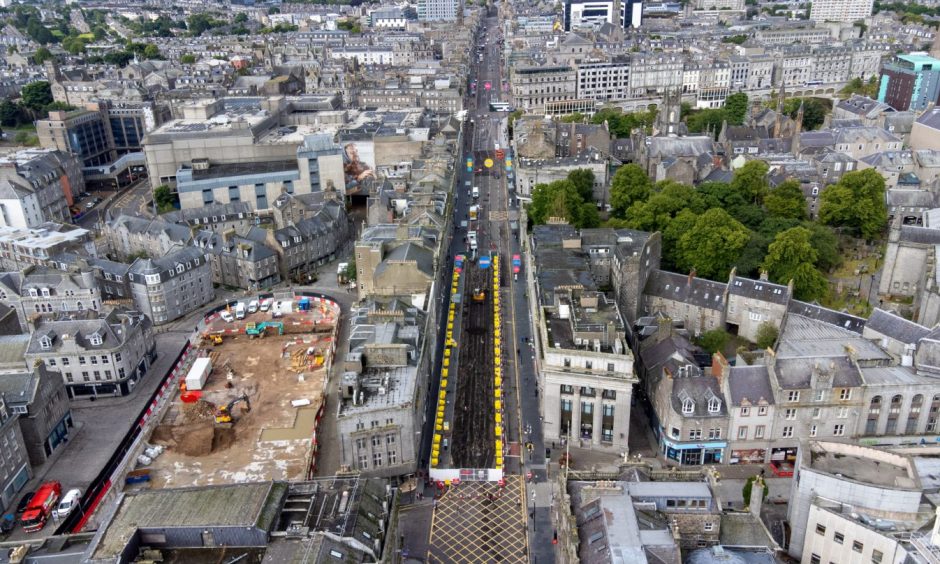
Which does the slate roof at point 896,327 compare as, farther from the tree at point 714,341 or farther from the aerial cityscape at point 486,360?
the tree at point 714,341

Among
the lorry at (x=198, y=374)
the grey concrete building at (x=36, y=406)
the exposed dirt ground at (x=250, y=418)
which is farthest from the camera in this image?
the lorry at (x=198, y=374)

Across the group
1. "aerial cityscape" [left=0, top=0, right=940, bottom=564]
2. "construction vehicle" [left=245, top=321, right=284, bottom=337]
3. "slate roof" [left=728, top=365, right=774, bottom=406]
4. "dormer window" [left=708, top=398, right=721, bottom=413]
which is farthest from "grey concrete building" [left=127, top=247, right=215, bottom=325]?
"slate roof" [left=728, top=365, right=774, bottom=406]

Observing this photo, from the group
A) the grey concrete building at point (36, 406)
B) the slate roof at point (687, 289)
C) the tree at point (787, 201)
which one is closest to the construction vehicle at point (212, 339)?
the grey concrete building at point (36, 406)

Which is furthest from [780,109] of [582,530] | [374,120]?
[582,530]

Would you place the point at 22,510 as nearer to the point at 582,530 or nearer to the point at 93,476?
the point at 93,476

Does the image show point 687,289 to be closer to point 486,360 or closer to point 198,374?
point 486,360

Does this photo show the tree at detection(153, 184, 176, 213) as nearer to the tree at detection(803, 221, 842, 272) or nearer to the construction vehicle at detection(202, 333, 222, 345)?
the construction vehicle at detection(202, 333, 222, 345)
